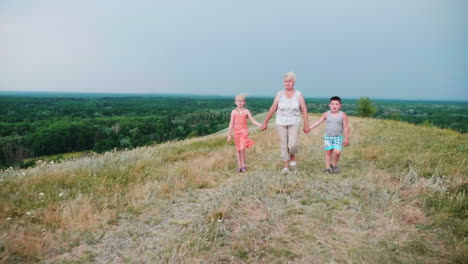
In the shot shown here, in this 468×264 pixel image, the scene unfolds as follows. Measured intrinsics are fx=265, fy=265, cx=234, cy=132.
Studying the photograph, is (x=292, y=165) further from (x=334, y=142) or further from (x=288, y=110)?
(x=288, y=110)

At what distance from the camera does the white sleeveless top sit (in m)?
6.52

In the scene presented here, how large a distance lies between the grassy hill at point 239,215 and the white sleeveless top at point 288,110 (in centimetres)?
129

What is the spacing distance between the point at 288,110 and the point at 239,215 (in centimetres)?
328

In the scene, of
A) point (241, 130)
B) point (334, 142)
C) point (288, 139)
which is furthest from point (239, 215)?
point (334, 142)

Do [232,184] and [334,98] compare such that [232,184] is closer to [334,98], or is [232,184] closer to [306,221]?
[306,221]

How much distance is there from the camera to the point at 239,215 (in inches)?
165

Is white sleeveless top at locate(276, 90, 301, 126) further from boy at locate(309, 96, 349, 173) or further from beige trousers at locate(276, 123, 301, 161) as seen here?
boy at locate(309, 96, 349, 173)

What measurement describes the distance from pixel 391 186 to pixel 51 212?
592 cm

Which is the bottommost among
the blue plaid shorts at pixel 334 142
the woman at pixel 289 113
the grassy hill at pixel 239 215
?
the grassy hill at pixel 239 215

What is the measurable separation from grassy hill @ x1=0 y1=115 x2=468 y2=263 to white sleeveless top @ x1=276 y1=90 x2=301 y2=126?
1.29 m

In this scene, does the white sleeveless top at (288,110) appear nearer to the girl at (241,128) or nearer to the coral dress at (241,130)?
the girl at (241,128)

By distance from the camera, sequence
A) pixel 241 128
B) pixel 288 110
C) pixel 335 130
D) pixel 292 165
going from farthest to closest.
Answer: pixel 241 128 → pixel 292 165 → pixel 288 110 → pixel 335 130

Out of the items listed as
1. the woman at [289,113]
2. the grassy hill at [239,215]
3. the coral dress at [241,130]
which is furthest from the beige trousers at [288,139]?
the coral dress at [241,130]

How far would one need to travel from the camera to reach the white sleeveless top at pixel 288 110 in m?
6.52
